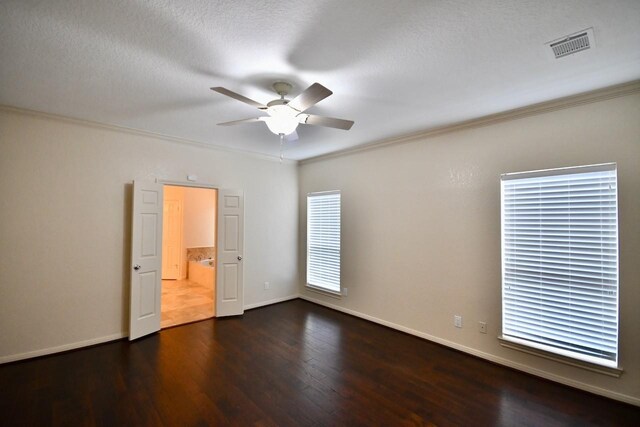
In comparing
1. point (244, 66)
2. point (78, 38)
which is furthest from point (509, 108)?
point (78, 38)

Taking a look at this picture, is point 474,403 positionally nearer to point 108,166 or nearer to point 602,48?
point 602,48

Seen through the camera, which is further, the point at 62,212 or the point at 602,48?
the point at 62,212

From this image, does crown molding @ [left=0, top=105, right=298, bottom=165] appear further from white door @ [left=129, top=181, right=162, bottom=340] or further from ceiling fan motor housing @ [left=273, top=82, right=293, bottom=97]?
ceiling fan motor housing @ [left=273, top=82, right=293, bottom=97]

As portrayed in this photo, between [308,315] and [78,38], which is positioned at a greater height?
[78,38]

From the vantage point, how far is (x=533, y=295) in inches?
113

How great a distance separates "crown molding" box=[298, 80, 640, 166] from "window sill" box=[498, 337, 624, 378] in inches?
94.5

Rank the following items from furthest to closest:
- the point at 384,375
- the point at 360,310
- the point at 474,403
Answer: the point at 360,310
the point at 384,375
the point at 474,403

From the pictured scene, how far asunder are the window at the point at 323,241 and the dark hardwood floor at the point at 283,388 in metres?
1.48

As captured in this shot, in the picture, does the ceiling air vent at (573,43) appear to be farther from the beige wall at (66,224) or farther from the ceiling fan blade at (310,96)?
the beige wall at (66,224)

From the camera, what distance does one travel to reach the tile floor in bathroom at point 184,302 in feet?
14.6

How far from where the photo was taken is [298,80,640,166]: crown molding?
8.09 ft

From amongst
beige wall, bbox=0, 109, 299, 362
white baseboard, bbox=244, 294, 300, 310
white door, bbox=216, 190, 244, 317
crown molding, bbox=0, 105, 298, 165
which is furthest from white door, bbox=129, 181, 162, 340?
white baseboard, bbox=244, 294, 300, 310

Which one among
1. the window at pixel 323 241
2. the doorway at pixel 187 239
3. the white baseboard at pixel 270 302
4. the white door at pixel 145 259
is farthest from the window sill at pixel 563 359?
the doorway at pixel 187 239

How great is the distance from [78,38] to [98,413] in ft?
9.29
